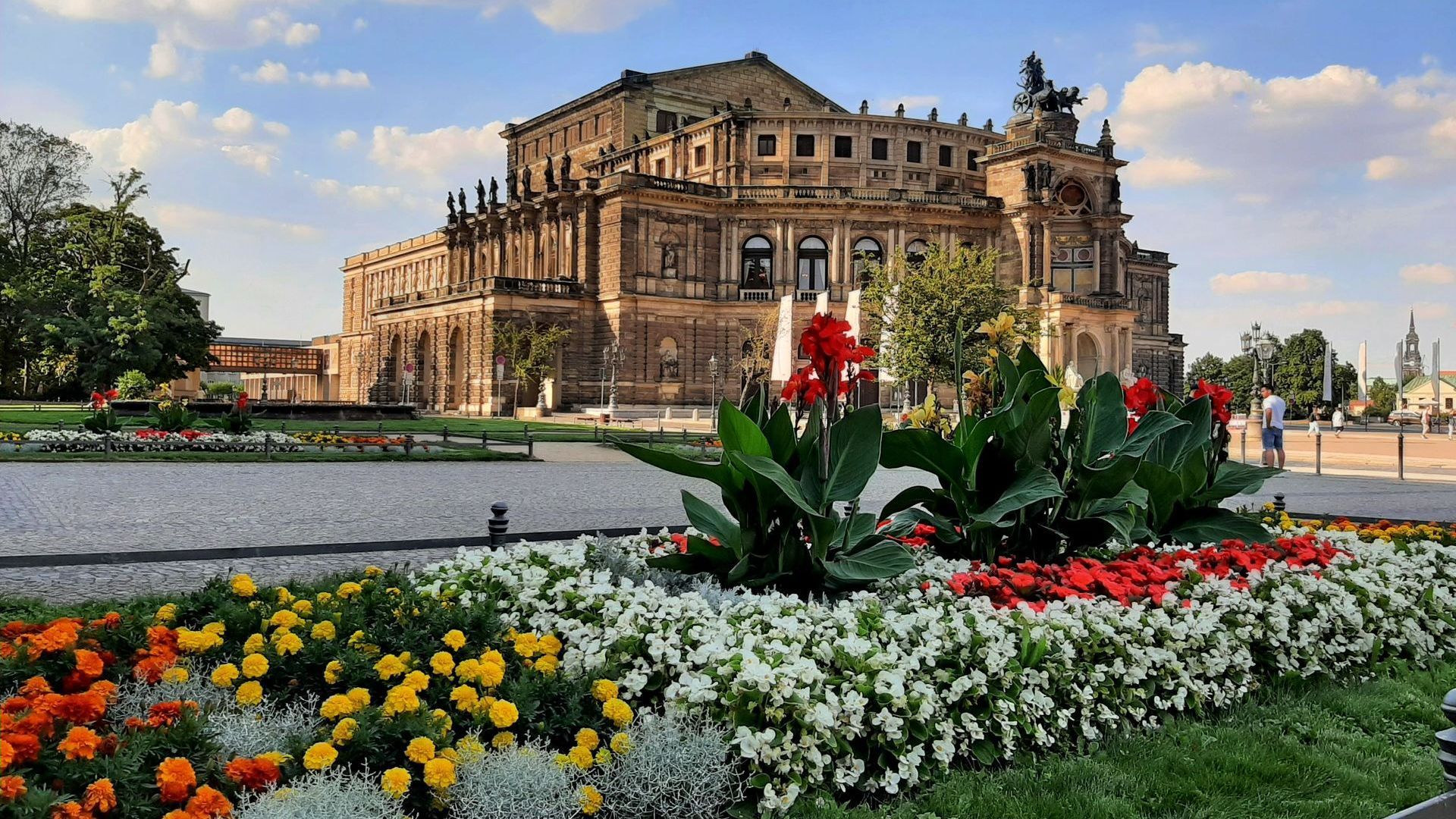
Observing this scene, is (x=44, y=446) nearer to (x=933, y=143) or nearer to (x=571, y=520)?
(x=571, y=520)

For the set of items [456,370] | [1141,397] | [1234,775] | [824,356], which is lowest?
[1234,775]

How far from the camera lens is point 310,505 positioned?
14172 millimetres

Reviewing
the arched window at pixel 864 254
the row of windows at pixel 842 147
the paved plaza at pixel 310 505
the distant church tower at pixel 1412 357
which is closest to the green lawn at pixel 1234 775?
the paved plaza at pixel 310 505

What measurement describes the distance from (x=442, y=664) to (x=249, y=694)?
2.41 ft

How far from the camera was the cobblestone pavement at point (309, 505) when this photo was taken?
29.9ft

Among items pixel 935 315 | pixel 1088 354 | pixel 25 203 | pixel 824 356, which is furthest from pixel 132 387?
pixel 1088 354

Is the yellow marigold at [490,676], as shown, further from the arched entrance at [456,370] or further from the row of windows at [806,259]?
the arched entrance at [456,370]

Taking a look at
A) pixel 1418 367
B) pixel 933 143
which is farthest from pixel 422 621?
pixel 1418 367

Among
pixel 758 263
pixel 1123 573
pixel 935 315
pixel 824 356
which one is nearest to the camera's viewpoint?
pixel 824 356

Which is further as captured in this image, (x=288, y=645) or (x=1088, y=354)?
(x=1088, y=354)

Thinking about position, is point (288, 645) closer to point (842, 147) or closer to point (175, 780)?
point (175, 780)

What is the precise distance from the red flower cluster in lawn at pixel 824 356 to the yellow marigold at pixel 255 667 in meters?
2.94

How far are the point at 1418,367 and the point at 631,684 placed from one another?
176 metres

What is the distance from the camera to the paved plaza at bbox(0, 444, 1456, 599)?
916cm
